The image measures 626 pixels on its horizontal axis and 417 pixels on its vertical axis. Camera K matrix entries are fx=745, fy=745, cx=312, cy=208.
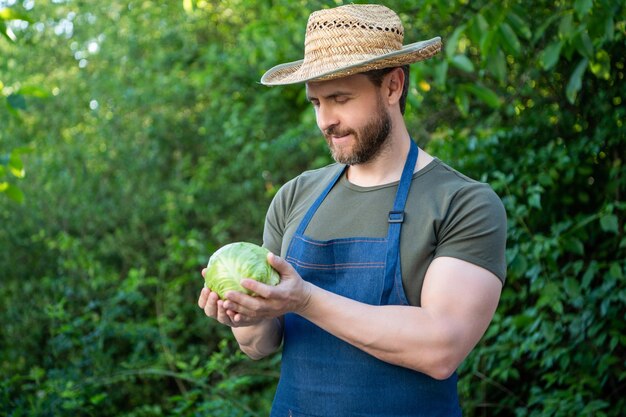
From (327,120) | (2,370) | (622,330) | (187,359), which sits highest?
(327,120)

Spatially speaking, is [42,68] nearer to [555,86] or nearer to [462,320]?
[555,86]

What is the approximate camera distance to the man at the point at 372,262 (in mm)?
2268

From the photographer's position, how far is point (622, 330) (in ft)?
13.7

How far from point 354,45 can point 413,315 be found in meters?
0.96

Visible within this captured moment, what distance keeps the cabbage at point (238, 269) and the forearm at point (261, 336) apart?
30cm

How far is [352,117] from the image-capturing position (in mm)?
2543

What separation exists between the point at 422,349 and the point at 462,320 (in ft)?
0.50

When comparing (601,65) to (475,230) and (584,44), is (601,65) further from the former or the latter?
(475,230)

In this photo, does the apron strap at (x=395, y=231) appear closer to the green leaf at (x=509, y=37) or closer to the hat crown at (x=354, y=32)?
the hat crown at (x=354, y=32)

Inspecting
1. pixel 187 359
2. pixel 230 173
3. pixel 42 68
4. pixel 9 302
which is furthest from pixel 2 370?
pixel 42 68

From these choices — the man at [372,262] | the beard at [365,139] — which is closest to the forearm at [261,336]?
the man at [372,262]

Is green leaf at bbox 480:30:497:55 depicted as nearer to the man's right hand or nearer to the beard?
the beard

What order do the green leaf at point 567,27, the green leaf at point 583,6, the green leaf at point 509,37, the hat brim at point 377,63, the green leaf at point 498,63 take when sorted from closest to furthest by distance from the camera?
the hat brim at point 377,63
the green leaf at point 583,6
the green leaf at point 567,27
the green leaf at point 509,37
the green leaf at point 498,63

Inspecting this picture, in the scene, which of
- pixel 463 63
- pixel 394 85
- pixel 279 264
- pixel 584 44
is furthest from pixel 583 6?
pixel 279 264
